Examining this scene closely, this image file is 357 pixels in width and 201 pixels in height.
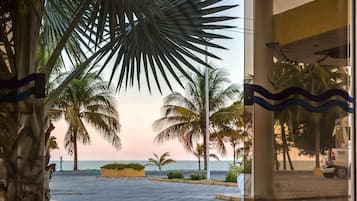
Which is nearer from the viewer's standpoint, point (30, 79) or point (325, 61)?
point (325, 61)

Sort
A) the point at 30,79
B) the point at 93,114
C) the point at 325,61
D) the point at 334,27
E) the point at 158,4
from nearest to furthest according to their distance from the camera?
→ the point at 334,27 → the point at 325,61 → the point at 30,79 → the point at 158,4 → the point at 93,114

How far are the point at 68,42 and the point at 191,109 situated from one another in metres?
1.15

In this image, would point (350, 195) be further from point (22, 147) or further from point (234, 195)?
point (234, 195)

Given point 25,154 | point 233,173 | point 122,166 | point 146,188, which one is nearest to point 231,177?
point 233,173

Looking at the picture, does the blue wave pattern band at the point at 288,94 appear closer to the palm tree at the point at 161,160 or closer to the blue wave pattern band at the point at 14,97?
the blue wave pattern band at the point at 14,97

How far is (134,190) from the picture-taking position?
127 inches

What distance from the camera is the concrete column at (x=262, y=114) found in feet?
5.96

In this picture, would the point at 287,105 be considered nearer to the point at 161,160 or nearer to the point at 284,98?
the point at 284,98

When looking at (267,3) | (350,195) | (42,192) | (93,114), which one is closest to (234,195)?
(93,114)

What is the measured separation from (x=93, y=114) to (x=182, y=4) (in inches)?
33.8

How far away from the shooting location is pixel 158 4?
2.07 meters

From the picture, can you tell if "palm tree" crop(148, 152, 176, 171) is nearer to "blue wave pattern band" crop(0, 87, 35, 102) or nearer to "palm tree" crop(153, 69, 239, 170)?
"palm tree" crop(153, 69, 239, 170)

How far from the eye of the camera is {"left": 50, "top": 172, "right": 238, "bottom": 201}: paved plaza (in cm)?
286

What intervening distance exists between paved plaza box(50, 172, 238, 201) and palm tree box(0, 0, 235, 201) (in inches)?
27.8
